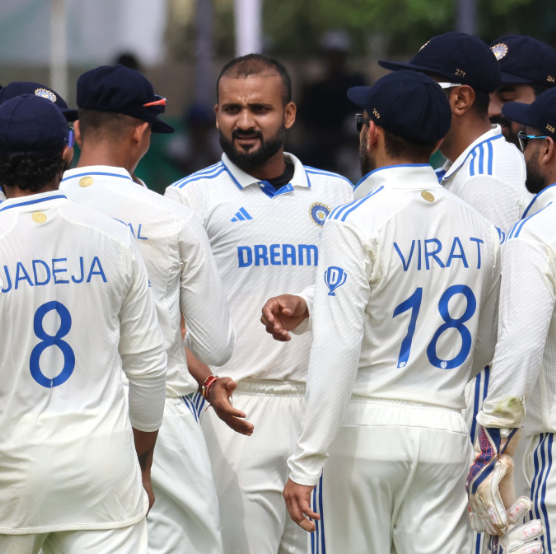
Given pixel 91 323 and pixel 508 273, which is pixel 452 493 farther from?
pixel 91 323

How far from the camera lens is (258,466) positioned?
4.59 m

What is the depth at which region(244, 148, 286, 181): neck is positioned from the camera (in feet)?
16.0

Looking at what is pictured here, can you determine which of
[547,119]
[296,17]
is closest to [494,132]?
[547,119]

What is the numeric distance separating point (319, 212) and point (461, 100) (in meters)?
0.87

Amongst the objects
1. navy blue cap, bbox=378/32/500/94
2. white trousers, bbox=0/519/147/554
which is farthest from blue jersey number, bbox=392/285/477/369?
navy blue cap, bbox=378/32/500/94

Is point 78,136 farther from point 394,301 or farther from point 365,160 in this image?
point 394,301

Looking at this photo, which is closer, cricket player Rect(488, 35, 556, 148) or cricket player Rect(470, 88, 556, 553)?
cricket player Rect(470, 88, 556, 553)

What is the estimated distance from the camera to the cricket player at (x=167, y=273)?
4043 mm

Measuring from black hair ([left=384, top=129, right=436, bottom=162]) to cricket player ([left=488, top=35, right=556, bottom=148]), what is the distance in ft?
5.27

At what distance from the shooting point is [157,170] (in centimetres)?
1095

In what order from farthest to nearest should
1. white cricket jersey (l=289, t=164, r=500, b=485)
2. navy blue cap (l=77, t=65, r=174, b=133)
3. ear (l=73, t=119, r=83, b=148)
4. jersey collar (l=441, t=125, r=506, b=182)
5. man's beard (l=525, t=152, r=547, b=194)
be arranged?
jersey collar (l=441, t=125, r=506, b=182) < ear (l=73, t=119, r=83, b=148) < navy blue cap (l=77, t=65, r=174, b=133) < man's beard (l=525, t=152, r=547, b=194) < white cricket jersey (l=289, t=164, r=500, b=485)

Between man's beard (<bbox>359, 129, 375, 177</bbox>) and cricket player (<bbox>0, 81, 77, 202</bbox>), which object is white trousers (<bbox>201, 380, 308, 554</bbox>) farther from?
cricket player (<bbox>0, 81, 77, 202</bbox>)

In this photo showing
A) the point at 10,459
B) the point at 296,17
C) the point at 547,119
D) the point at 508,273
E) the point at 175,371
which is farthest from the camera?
the point at 296,17

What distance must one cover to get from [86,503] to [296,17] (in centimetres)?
1517
